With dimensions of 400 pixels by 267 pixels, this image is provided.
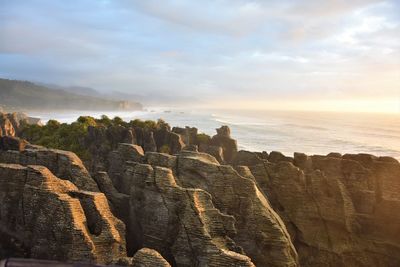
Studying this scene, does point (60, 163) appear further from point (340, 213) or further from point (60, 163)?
point (340, 213)

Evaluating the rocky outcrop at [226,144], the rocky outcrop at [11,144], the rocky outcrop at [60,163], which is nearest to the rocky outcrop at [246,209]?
the rocky outcrop at [60,163]

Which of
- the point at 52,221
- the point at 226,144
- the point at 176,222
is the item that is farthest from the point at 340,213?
the point at 226,144

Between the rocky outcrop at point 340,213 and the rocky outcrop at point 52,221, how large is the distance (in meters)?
14.7

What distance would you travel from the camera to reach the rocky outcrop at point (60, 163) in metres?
23.0

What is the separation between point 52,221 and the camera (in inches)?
701

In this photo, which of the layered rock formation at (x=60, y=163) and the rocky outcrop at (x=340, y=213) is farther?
the rocky outcrop at (x=340, y=213)

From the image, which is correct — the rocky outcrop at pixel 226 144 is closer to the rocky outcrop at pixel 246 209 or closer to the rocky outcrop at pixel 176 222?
the rocky outcrop at pixel 246 209

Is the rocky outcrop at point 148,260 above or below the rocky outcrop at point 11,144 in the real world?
below

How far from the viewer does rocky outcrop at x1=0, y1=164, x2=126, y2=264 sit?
1748 cm

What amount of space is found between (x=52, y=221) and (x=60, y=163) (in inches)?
276

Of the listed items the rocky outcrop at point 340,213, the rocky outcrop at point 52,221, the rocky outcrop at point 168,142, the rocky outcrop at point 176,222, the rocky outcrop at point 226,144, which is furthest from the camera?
the rocky outcrop at point 226,144

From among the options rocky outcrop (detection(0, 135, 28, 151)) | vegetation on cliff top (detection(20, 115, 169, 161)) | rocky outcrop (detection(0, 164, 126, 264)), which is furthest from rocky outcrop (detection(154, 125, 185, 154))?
rocky outcrop (detection(0, 164, 126, 264))

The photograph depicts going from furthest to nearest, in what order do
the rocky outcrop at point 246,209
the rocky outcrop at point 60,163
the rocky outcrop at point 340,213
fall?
the rocky outcrop at point 340,213 → the rocky outcrop at point 60,163 → the rocky outcrop at point 246,209

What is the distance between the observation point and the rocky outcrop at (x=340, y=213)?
2734 cm
